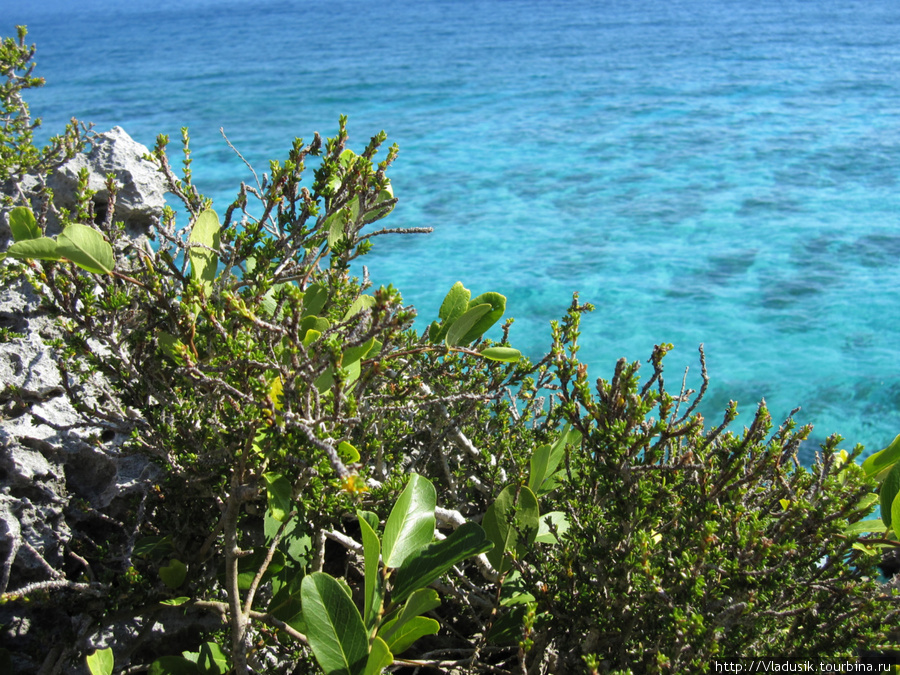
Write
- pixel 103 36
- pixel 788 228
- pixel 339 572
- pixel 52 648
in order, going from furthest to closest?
pixel 103 36
pixel 788 228
pixel 339 572
pixel 52 648

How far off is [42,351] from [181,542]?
3.61 feet

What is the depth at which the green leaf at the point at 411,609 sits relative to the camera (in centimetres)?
148

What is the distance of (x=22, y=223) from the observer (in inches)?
68.5

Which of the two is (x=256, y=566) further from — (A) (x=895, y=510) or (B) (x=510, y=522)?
(A) (x=895, y=510)

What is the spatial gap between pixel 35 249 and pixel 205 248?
43cm

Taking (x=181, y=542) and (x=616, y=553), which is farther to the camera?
(x=181, y=542)

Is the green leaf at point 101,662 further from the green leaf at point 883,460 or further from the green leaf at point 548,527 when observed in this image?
the green leaf at point 883,460

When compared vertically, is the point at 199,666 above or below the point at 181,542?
below

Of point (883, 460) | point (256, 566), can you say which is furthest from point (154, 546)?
point (883, 460)

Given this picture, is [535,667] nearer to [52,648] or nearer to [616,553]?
[616,553]

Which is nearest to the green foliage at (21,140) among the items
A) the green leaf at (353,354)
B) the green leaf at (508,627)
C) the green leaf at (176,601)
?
the green leaf at (176,601)

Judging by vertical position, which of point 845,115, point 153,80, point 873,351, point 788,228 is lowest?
point 873,351

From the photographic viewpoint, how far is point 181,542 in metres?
1.91

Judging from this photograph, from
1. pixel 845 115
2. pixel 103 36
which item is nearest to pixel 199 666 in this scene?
pixel 845 115
